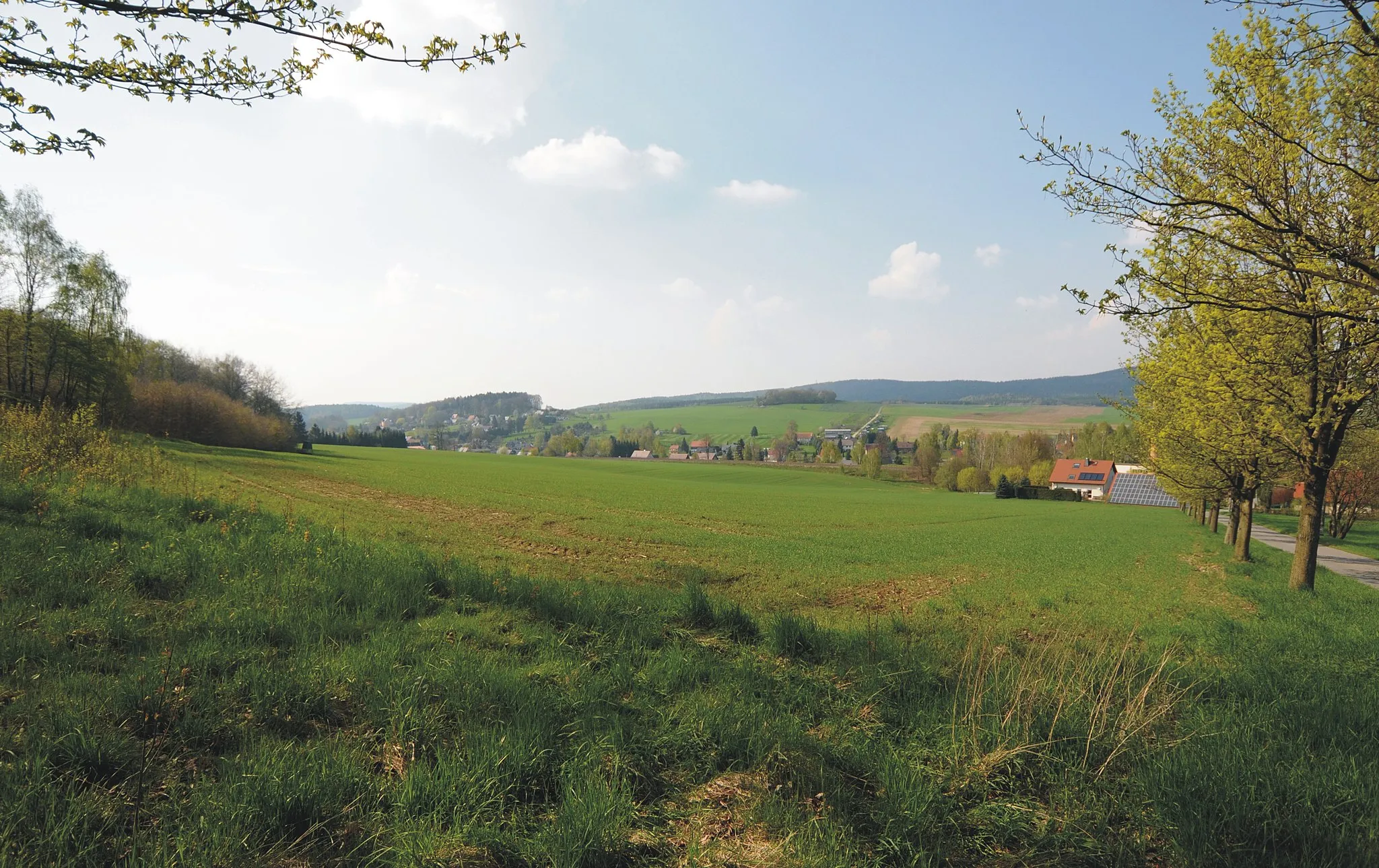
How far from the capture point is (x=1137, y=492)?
90.9 meters

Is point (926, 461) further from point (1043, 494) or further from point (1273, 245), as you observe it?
point (1273, 245)

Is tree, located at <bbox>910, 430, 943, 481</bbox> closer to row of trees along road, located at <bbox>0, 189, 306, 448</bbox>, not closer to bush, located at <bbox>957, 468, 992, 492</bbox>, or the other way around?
bush, located at <bbox>957, 468, 992, 492</bbox>

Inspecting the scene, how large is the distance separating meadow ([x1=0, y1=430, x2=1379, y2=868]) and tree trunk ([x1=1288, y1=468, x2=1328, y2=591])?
6626 mm

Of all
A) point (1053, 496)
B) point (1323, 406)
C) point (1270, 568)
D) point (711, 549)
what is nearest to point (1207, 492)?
point (1270, 568)

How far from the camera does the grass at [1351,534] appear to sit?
30641 mm

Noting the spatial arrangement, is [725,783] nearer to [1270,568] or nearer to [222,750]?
[222,750]

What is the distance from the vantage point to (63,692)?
3.61m

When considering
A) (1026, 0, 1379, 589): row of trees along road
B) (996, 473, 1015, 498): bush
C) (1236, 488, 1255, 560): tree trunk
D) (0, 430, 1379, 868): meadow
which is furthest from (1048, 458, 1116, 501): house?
(0, 430, 1379, 868): meadow

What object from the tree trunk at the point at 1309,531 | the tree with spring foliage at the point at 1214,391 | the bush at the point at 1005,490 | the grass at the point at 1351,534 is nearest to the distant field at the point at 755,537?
the tree trunk at the point at 1309,531

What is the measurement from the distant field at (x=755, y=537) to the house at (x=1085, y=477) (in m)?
45.8

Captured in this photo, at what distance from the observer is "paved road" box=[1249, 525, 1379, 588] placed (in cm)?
1905

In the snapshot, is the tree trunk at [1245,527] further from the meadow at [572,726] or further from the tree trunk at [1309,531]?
the meadow at [572,726]

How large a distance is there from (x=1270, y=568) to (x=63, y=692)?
27.6m

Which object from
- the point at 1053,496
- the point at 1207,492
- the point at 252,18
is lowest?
the point at 1053,496
